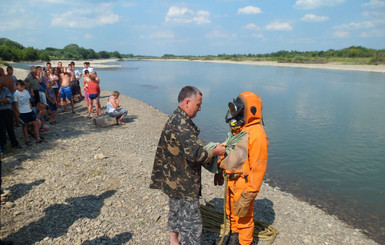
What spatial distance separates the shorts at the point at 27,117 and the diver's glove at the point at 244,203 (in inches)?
311

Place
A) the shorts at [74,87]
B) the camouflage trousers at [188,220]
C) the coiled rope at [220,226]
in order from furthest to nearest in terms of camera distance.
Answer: the shorts at [74,87] < the coiled rope at [220,226] < the camouflage trousers at [188,220]

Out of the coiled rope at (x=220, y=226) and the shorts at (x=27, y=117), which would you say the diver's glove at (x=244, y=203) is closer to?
the coiled rope at (x=220, y=226)

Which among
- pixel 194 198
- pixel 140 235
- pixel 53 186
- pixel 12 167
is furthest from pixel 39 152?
pixel 194 198

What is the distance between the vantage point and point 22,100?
7855 millimetres

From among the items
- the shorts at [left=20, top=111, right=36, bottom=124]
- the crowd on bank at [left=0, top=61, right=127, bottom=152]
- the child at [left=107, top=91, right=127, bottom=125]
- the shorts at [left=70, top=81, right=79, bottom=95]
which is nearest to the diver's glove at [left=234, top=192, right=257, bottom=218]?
the crowd on bank at [left=0, top=61, right=127, bottom=152]

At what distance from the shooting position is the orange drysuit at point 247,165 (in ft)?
10.3

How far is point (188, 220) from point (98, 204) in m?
2.90

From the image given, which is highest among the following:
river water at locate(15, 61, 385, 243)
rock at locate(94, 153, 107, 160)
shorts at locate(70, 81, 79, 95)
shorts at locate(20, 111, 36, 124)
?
shorts at locate(70, 81, 79, 95)

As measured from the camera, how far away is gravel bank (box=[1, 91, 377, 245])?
438 cm

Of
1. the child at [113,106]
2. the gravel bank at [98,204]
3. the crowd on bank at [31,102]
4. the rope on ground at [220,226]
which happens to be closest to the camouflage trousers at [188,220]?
the gravel bank at [98,204]

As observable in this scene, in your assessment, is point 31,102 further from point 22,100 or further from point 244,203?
point 244,203

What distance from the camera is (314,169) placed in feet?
33.3

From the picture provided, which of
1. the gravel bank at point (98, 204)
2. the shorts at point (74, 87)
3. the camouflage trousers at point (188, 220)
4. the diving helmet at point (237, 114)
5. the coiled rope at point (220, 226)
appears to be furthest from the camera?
the shorts at point (74, 87)

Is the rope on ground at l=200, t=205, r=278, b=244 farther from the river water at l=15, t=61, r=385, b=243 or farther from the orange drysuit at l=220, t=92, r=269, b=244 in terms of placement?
the river water at l=15, t=61, r=385, b=243
